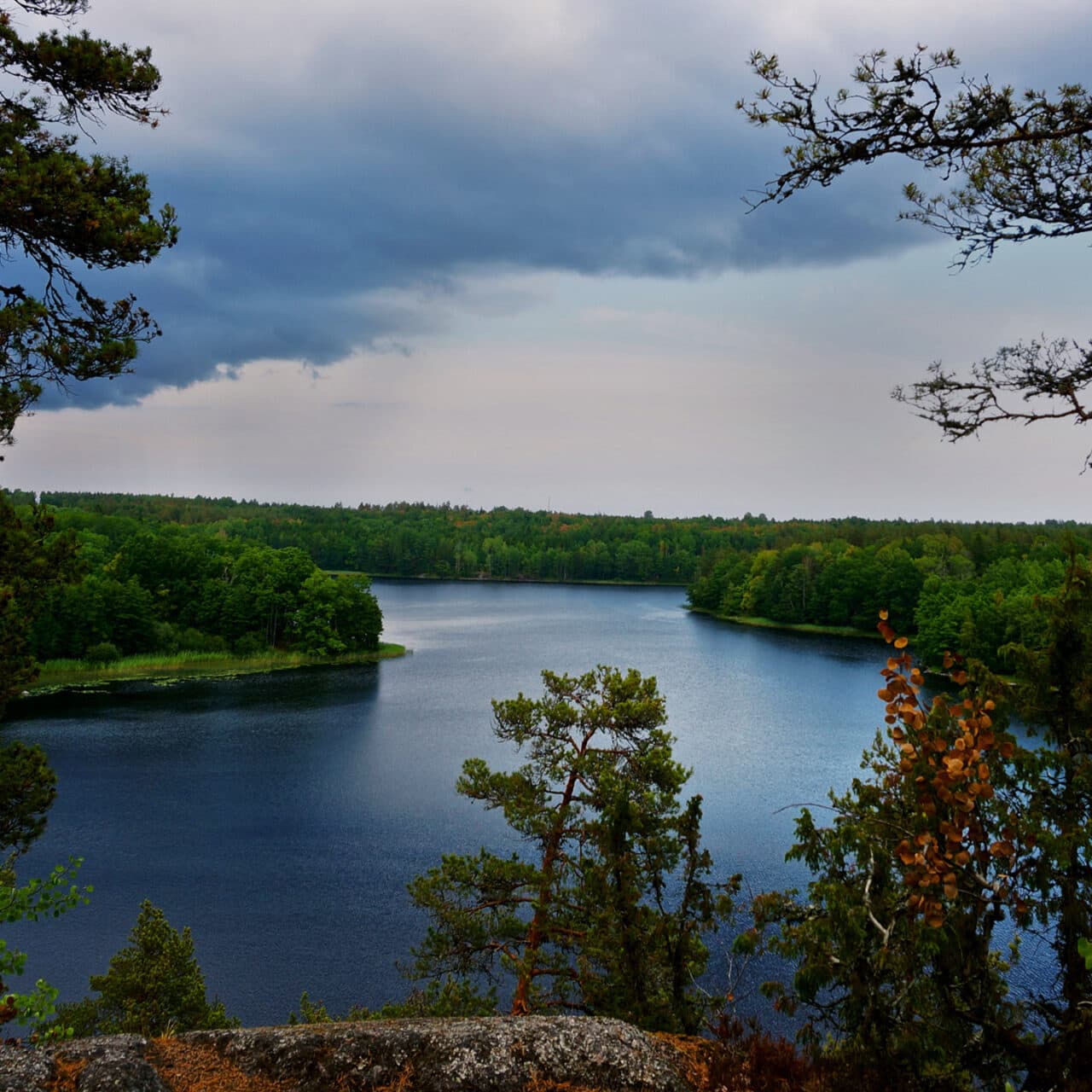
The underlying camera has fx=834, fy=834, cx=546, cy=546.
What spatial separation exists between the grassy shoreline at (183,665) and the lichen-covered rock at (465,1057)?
3708 cm

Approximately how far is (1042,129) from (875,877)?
3112mm

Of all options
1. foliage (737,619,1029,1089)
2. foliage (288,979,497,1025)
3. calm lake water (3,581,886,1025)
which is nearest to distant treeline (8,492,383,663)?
calm lake water (3,581,886,1025)

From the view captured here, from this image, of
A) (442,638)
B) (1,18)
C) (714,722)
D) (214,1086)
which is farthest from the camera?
(442,638)

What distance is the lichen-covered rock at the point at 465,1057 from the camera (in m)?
3.39

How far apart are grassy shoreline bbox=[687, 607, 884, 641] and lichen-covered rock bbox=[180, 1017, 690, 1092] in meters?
56.4

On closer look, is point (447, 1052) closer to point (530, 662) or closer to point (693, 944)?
point (693, 944)

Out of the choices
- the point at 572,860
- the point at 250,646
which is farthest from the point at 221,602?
the point at 572,860

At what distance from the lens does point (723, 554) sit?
85.6 meters

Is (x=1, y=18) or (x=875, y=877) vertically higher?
(x=1, y=18)

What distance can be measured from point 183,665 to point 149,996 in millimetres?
36782

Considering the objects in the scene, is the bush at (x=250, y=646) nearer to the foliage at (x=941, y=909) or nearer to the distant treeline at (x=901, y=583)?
the distant treeline at (x=901, y=583)

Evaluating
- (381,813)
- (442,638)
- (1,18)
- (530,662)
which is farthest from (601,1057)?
(442,638)

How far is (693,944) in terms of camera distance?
660 cm

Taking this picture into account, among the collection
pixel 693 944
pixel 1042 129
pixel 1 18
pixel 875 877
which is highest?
pixel 1 18
